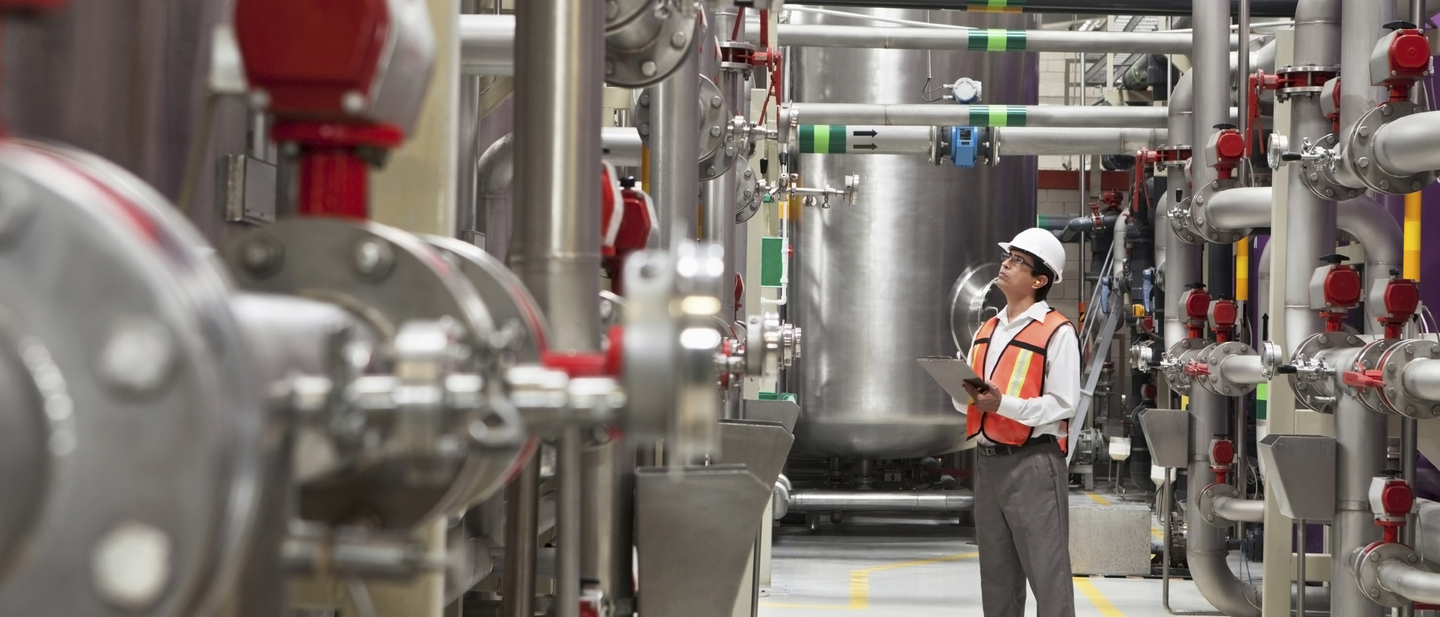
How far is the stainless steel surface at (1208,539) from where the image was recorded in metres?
4.46

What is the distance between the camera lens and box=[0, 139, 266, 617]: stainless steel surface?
1.30 feet

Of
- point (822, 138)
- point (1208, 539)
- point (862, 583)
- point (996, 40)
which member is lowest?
point (862, 583)

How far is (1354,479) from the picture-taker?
3.08 meters

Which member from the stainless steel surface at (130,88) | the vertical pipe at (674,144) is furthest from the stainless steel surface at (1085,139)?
the stainless steel surface at (130,88)

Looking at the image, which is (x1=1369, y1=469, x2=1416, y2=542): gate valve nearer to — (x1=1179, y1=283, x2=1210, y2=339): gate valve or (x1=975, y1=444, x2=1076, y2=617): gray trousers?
(x1=975, y1=444, x2=1076, y2=617): gray trousers

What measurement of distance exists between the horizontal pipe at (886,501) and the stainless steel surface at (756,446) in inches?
147

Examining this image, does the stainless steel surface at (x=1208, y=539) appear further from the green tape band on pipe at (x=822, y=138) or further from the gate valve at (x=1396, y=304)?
the gate valve at (x=1396, y=304)

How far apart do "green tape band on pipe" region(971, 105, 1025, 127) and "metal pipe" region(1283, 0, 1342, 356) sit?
1.97 m

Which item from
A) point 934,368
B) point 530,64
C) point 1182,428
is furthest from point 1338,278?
point 530,64

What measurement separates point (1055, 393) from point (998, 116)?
2.30 meters

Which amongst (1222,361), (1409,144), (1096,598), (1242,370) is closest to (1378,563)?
(1409,144)

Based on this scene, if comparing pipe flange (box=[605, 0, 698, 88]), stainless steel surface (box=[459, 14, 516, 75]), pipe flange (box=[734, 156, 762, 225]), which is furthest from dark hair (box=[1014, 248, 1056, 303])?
stainless steel surface (box=[459, 14, 516, 75])

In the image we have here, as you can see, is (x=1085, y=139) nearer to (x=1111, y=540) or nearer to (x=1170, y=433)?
(x=1170, y=433)

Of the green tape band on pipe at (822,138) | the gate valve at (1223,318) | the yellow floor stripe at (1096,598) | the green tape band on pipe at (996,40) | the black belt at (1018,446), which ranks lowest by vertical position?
the yellow floor stripe at (1096,598)
